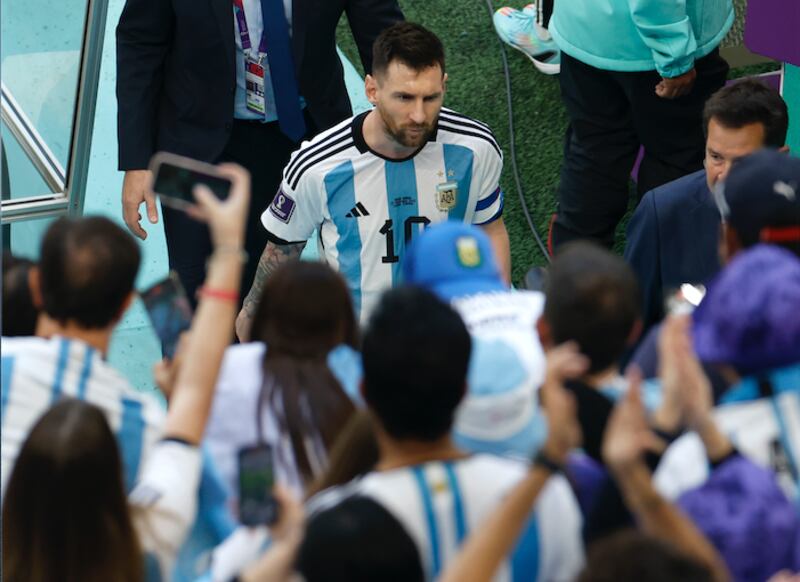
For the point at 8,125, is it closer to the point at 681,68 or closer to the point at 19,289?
the point at 19,289

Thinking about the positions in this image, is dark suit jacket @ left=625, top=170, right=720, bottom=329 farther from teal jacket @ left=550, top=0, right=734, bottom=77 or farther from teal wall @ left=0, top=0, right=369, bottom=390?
teal wall @ left=0, top=0, right=369, bottom=390

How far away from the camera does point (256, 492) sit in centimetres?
175

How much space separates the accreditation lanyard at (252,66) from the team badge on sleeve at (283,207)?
1.61 feet

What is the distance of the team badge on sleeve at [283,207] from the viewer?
390cm

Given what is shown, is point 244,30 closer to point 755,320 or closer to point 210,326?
point 210,326

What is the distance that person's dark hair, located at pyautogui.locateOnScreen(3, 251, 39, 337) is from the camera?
271 cm

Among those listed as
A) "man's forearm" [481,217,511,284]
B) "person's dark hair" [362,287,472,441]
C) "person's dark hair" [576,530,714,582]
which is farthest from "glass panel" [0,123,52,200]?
"person's dark hair" [576,530,714,582]

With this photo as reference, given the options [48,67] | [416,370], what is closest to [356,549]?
[416,370]

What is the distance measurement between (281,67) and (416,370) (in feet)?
8.24

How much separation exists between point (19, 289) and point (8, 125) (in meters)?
1.96

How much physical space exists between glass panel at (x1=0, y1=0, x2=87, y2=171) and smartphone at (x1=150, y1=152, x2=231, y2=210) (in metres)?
2.18

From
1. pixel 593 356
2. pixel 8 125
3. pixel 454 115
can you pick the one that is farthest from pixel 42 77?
pixel 593 356

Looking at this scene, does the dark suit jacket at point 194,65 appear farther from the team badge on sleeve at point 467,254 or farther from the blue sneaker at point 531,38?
the team badge on sleeve at point 467,254

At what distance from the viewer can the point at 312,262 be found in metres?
2.49
